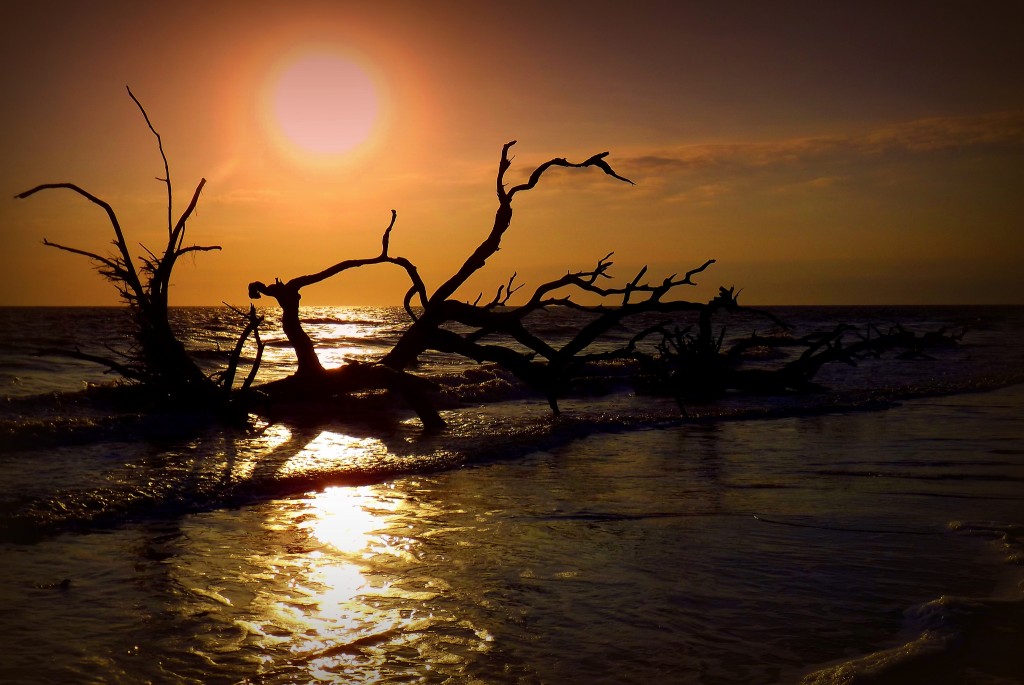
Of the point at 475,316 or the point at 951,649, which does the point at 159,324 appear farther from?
the point at 951,649

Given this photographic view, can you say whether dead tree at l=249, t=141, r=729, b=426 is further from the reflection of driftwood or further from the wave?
the wave

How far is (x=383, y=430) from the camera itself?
35.7ft

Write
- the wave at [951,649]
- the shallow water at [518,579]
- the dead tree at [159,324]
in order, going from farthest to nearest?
the dead tree at [159,324], the shallow water at [518,579], the wave at [951,649]

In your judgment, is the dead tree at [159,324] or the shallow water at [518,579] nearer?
the shallow water at [518,579]

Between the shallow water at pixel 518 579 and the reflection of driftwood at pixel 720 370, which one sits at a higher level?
the reflection of driftwood at pixel 720 370

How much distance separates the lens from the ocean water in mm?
3463

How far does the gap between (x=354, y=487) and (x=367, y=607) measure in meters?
3.07

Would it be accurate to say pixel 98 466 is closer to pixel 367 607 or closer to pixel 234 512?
pixel 234 512

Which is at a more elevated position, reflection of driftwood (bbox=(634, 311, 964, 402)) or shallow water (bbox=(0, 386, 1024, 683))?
reflection of driftwood (bbox=(634, 311, 964, 402))

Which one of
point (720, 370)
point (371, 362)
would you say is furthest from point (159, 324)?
point (720, 370)

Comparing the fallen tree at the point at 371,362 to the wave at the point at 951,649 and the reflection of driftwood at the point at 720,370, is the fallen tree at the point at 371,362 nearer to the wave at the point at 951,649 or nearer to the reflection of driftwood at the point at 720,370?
the reflection of driftwood at the point at 720,370

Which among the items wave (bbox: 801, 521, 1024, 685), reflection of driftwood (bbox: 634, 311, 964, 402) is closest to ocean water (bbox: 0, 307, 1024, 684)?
wave (bbox: 801, 521, 1024, 685)

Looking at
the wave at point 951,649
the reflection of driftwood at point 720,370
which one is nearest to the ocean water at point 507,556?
the wave at point 951,649

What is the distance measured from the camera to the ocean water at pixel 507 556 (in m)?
3.46
